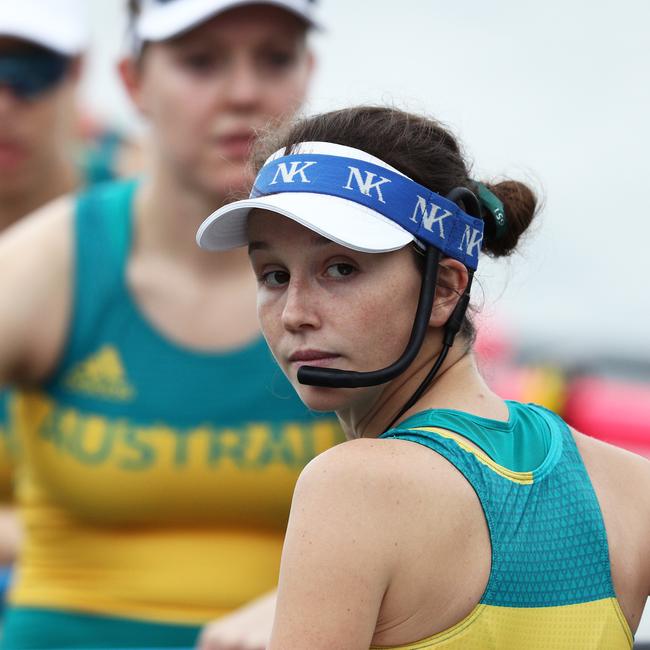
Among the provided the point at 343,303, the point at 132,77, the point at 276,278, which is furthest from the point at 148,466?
the point at 343,303

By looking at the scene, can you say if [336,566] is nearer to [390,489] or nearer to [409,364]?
[390,489]

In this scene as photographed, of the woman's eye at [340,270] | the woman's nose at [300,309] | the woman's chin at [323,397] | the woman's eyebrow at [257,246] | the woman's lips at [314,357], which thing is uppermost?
the woman's eye at [340,270]

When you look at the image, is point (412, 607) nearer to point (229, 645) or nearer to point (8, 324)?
point (229, 645)

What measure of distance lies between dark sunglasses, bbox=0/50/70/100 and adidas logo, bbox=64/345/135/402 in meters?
1.31

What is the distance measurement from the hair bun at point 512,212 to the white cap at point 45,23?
2162 millimetres

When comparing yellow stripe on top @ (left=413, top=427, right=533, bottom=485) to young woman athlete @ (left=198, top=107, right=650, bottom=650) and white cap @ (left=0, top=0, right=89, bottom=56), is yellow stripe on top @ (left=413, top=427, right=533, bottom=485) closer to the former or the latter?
young woman athlete @ (left=198, top=107, right=650, bottom=650)

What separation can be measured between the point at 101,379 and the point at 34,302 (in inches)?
8.2

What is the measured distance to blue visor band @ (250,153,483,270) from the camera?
1583 millimetres

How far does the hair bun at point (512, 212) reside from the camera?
1808 millimetres

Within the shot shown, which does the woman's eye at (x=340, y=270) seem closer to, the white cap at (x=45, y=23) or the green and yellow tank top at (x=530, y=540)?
the green and yellow tank top at (x=530, y=540)

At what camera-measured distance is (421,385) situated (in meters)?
1.63

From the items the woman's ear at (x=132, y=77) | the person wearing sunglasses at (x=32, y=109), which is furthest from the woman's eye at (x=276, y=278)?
the person wearing sunglasses at (x=32, y=109)

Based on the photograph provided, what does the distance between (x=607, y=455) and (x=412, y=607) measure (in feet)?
1.47

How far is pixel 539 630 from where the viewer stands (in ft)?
4.94
